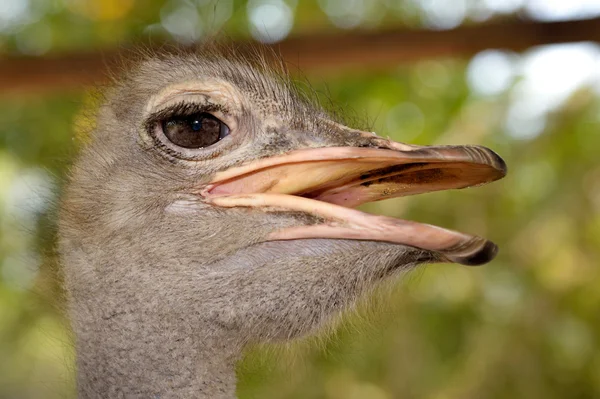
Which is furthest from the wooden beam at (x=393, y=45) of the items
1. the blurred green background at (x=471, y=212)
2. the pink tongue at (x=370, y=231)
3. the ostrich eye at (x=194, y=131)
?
the pink tongue at (x=370, y=231)

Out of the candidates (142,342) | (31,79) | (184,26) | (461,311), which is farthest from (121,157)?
(461,311)

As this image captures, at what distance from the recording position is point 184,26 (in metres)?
4.07

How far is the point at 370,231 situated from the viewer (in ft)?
4.79

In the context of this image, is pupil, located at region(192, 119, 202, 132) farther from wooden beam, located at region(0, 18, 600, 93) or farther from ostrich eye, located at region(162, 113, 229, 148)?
wooden beam, located at region(0, 18, 600, 93)

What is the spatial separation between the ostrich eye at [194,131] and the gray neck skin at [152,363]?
373 mm

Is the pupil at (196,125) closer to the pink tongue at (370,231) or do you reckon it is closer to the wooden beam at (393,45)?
the pink tongue at (370,231)

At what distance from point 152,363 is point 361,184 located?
0.56 m

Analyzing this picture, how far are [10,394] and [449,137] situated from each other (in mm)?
3963

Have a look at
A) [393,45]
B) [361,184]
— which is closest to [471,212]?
[393,45]

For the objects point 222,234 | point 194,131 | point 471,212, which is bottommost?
point 222,234

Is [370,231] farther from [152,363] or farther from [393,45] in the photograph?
[393,45]

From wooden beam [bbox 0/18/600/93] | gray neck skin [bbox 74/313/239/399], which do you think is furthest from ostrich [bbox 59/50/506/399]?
wooden beam [bbox 0/18/600/93]

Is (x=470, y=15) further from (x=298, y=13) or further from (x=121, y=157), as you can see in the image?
(x=121, y=157)

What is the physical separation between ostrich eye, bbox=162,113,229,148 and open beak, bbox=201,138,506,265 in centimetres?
9
